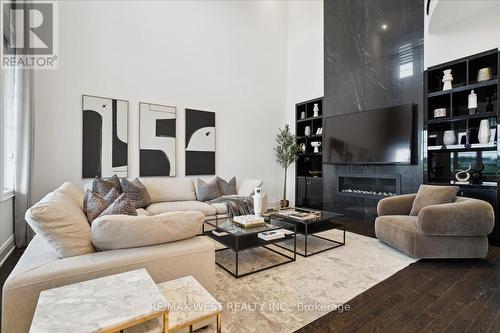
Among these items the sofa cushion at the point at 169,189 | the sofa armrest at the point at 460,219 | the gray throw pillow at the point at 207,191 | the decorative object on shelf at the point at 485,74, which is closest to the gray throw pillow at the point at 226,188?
the gray throw pillow at the point at 207,191

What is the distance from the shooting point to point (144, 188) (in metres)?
3.91

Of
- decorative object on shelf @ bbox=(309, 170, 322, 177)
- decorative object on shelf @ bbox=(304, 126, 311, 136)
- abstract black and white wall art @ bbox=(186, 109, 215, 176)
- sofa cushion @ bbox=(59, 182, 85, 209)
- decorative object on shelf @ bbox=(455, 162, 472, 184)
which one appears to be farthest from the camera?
decorative object on shelf @ bbox=(304, 126, 311, 136)

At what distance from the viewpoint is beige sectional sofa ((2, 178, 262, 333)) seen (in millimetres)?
1195

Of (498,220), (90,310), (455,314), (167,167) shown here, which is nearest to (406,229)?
(455,314)

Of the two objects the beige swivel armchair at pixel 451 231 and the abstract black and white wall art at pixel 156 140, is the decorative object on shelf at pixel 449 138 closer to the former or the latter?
the beige swivel armchair at pixel 451 231

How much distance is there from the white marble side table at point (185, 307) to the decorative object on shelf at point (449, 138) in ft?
13.5

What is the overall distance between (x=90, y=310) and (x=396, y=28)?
544 centimetres

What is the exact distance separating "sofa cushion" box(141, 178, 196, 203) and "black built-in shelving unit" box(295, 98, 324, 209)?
2.76 metres

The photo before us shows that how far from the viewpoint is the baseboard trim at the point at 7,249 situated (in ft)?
8.87

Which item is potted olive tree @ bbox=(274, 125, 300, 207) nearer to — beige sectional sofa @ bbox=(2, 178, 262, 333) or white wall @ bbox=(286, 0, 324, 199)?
white wall @ bbox=(286, 0, 324, 199)

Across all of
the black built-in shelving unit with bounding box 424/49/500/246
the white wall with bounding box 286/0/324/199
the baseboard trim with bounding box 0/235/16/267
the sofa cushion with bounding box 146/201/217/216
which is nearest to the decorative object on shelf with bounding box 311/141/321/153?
the white wall with bounding box 286/0/324/199

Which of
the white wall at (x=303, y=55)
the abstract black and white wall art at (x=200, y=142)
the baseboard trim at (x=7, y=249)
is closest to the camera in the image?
the baseboard trim at (x=7, y=249)

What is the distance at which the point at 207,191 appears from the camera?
4.43 meters

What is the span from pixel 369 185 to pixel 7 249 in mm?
5516
